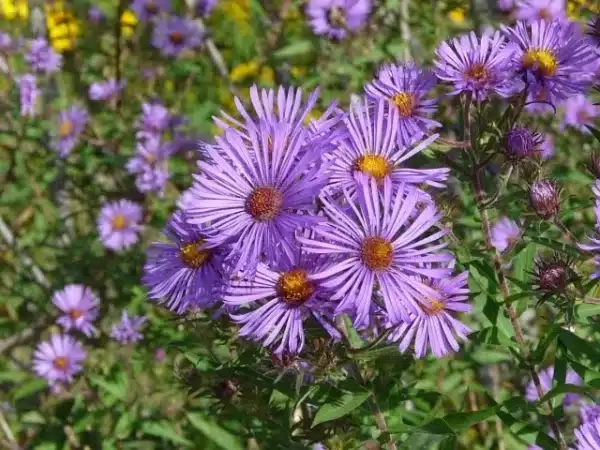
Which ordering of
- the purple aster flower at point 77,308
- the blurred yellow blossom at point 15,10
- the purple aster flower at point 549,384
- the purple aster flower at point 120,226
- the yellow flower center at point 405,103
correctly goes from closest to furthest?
1. the yellow flower center at point 405,103
2. the purple aster flower at point 549,384
3. the purple aster flower at point 77,308
4. the purple aster flower at point 120,226
5. the blurred yellow blossom at point 15,10

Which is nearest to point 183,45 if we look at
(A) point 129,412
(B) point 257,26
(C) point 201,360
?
(B) point 257,26

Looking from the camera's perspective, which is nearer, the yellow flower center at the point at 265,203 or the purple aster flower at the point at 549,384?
the yellow flower center at the point at 265,203

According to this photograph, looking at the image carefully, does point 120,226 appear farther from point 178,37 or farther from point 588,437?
point 588,437

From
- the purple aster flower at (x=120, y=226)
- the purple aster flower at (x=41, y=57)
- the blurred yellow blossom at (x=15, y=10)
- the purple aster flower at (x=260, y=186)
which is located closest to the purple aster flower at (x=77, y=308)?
the purple aster flower at (x=120, y=226)

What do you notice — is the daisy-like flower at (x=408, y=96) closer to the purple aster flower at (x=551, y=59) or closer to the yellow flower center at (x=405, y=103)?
the yellow flower center at (x=405, y=103)

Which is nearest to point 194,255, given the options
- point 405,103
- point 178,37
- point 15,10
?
point 405,103

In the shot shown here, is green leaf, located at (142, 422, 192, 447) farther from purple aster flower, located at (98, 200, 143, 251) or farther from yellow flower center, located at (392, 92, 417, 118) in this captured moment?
yellow flower center, located at (392, 92, 417, 118)

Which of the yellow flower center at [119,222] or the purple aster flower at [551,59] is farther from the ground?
the yellow flower center at [119,222]

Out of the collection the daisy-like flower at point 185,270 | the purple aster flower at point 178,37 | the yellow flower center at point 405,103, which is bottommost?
the daisy-like flower at point 185,270
